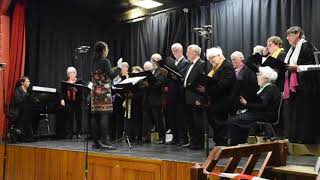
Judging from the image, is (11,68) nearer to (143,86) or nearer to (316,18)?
(143,86)

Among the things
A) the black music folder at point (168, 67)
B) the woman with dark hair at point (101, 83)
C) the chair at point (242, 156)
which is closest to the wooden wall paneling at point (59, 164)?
the woman with dark hair at point (101, 83)

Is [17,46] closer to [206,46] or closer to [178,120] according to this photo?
[178,120]

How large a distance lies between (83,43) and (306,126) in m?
6.10

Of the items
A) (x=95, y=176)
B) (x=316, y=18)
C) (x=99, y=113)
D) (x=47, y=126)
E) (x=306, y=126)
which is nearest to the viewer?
(x=306, y=126)

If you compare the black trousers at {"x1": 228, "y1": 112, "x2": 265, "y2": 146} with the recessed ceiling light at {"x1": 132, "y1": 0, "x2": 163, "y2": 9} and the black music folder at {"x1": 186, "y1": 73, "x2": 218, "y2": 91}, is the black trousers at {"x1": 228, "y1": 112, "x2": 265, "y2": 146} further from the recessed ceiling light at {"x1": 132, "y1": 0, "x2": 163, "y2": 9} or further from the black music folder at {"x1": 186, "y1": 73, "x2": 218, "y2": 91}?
the recessed ceiling light at {"x1": 132, "y1": 0, "x2": 163, "y2": 9}

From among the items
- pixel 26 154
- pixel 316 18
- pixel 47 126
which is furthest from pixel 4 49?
pixel 316 18

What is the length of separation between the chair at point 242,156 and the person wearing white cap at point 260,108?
156 centimetres

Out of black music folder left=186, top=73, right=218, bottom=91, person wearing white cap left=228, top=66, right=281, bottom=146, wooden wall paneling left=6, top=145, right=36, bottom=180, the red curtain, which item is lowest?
wooden wall paneling left=6, top=145, right=36, bottom=180

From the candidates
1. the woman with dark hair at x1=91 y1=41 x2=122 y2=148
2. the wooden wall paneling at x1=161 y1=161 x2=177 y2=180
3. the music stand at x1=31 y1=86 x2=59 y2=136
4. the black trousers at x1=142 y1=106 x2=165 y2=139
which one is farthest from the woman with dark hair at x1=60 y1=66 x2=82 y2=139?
the wooden wall paneling at x1=161 y1=161 x2=177 y2=180

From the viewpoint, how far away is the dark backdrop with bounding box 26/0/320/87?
639 centimetres

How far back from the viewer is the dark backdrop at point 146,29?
6.39m

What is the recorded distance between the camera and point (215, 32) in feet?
23.8

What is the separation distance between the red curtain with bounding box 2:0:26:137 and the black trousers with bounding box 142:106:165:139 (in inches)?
125

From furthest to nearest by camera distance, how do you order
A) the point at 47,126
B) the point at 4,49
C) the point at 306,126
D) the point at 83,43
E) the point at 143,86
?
the point at 83,43, the point at 47,126, the point at 4,49, the point at 143,86, the point at 306,126
